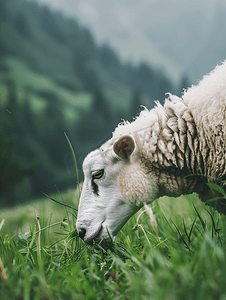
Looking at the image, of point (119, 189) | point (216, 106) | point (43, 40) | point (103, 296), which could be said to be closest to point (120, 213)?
point (119, 189)

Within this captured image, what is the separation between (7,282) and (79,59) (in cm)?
11047

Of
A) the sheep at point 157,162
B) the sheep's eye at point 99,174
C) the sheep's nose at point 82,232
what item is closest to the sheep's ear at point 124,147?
the sheep at point 157,162

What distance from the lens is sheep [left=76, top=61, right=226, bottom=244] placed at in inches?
72.8

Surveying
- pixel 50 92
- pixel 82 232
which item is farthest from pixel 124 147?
pixel 50 92

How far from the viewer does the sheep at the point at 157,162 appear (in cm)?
185

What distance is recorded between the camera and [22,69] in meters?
82.6

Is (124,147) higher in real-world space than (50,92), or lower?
lower

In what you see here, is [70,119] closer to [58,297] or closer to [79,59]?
[79,59]

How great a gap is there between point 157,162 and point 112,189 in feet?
1.59

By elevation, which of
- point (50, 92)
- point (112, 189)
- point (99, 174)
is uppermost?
point (50, 92)

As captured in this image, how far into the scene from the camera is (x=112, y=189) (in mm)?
2041

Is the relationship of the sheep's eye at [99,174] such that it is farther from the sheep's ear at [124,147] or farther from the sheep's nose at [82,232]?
the sheep's nose at [82,232]

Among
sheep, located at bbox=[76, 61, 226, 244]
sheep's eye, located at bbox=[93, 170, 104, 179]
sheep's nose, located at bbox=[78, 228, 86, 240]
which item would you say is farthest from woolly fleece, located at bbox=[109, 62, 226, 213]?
sheep's nose, located at bbox=[78, 228, 86, 240]

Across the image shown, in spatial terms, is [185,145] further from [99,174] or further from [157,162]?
[99,174]
